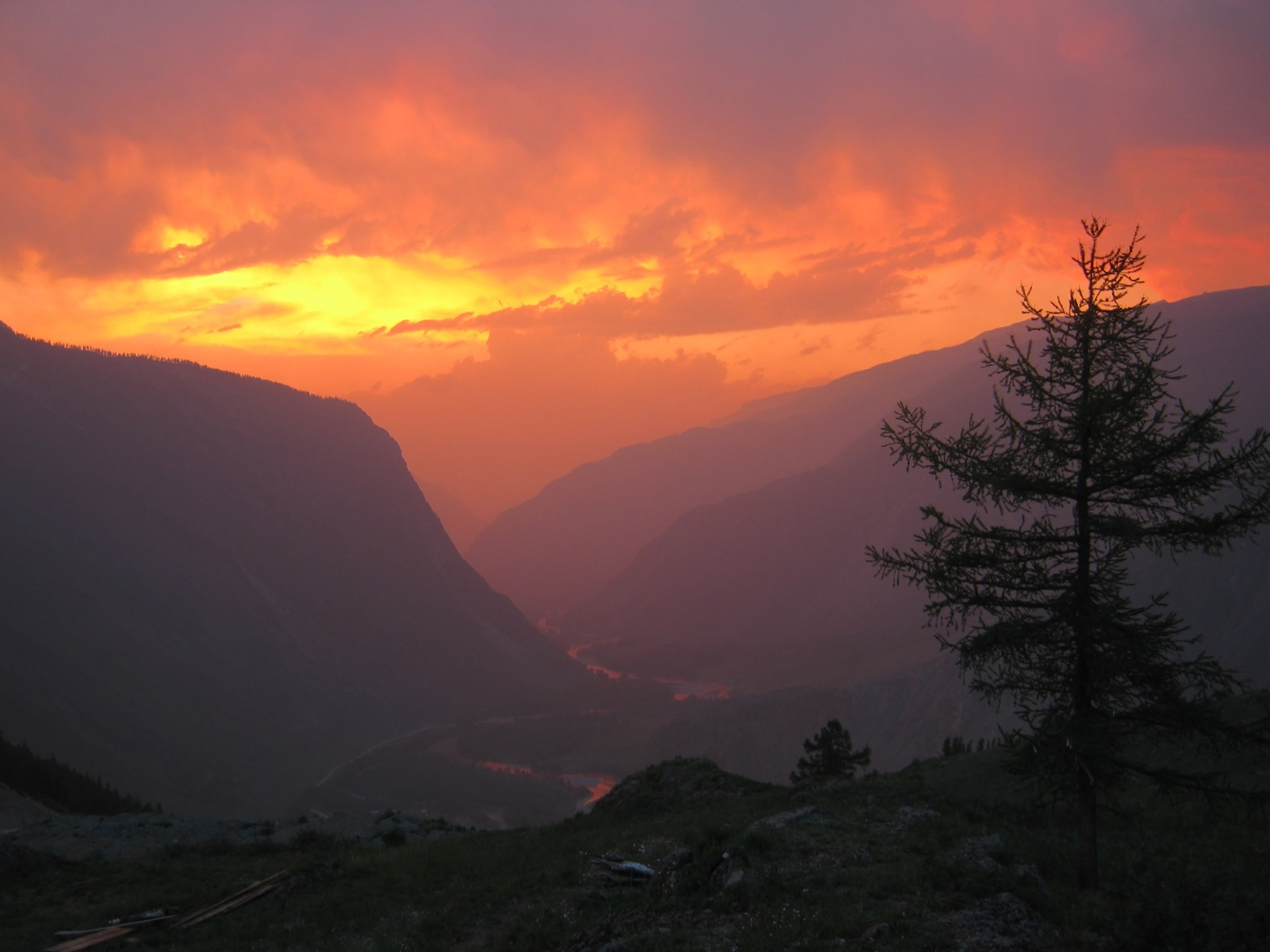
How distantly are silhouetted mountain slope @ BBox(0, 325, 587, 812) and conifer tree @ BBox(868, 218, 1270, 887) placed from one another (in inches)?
4297

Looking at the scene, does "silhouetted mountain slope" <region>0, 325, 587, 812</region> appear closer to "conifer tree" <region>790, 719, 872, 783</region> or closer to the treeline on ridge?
the treeline on ridge

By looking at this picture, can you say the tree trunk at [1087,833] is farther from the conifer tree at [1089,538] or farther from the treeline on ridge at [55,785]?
the treeline on ridge at [55,785]

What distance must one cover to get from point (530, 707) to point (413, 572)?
161ft

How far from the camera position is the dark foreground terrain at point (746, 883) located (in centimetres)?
1038

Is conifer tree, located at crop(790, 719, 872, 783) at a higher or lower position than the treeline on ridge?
higher

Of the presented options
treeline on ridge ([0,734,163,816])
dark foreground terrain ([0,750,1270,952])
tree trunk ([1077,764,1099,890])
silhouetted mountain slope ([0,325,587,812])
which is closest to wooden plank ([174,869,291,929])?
dark foreground terrain ([0,750,1270,952])

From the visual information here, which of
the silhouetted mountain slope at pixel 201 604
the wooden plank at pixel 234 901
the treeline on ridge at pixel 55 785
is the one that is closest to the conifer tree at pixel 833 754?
the wooden plank at pixel 234 901

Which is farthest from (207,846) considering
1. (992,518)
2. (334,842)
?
(992,518)

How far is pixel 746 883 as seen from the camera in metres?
12.5

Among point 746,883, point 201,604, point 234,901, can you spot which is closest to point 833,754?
point 746,883

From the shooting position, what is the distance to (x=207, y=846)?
2350 centimetres

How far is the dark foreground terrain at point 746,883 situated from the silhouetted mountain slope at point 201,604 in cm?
9342

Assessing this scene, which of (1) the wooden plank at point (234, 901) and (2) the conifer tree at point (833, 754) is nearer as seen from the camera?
(1) the wooden plank at point (234, 901)

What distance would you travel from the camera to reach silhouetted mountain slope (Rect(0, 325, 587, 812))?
368 feet
